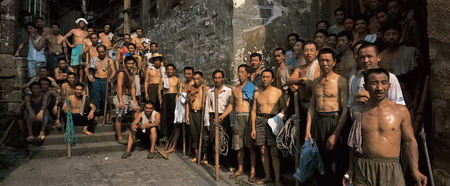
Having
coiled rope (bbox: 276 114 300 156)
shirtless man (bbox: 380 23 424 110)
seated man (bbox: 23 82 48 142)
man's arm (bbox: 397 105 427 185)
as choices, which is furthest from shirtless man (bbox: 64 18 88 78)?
man's arm (bbox: 397 105 427 185)

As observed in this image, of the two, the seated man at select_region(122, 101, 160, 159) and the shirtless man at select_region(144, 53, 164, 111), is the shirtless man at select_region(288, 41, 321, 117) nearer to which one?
the seated man at select_region(122, 101, 160, 159)

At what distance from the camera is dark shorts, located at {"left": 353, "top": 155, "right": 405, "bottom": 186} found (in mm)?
2656

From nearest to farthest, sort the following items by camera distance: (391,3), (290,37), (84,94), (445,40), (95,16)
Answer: (445,40) → (391,3) → (290,37) → (84,94) → (95,16)

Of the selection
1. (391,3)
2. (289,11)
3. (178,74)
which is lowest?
(178,74)

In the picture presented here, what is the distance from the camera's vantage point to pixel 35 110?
22.0 feet

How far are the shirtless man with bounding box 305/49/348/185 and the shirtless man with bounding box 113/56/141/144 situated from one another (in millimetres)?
4609

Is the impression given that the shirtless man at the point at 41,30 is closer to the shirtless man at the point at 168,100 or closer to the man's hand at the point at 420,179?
the shirtless man at the point at 168,100

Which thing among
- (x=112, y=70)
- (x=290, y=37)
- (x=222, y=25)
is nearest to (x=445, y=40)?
(x=290, y=37)

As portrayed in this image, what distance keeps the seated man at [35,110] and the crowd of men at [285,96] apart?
22 mm

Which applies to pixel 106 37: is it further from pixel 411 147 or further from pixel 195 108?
pixel 411 147

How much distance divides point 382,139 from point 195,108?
4090 mm

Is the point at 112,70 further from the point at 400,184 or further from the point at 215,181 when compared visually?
the point at 400,184

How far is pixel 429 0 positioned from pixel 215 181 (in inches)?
147

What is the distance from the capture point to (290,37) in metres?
5.71
